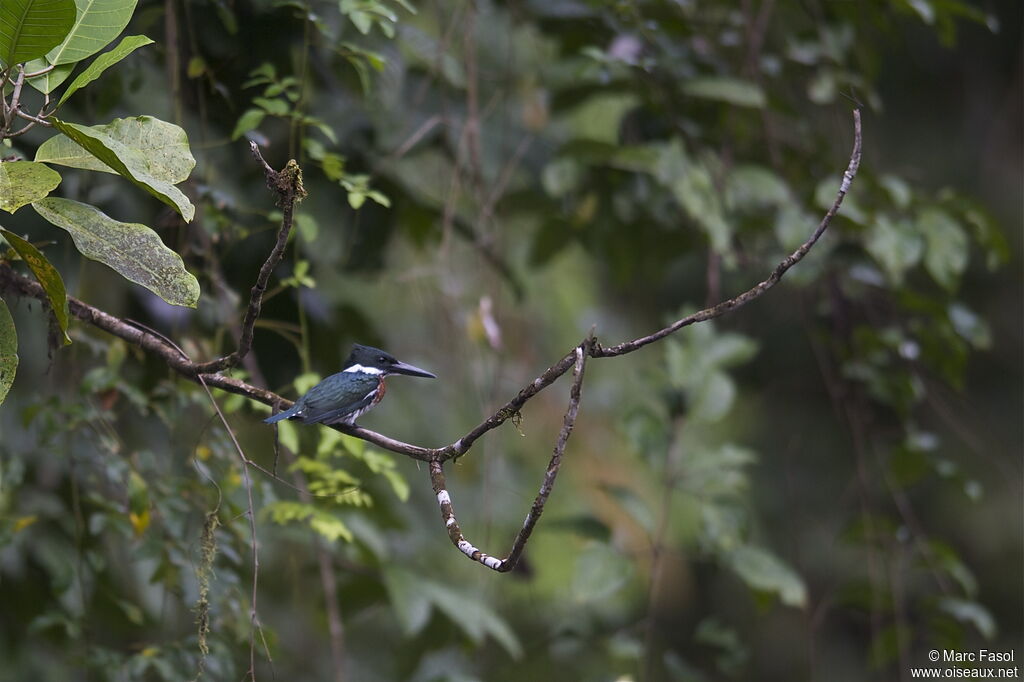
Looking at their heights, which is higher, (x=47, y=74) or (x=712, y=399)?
(x=47, y=74)

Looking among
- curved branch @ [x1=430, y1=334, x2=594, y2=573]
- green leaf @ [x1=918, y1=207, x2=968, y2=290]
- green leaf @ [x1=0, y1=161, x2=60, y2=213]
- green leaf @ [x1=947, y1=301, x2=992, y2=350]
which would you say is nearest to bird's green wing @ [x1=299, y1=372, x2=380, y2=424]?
curved branch @ [x1=430, y1=334, x2=594, y2=573]

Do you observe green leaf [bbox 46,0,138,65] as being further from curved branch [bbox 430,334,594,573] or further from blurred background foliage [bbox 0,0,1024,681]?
curved branch [bbox 430,334,594,573]

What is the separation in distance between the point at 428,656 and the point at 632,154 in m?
1.61

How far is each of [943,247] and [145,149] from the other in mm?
2239

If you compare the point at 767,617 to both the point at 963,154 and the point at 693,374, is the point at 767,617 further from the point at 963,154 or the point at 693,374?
the point at 963,154

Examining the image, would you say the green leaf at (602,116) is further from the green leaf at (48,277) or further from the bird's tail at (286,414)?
the green leaf at (48,277)

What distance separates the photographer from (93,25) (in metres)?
1.51

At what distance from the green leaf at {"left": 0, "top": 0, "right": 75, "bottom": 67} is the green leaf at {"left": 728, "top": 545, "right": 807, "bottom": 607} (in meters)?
2.09

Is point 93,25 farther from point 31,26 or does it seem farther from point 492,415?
point 492,415

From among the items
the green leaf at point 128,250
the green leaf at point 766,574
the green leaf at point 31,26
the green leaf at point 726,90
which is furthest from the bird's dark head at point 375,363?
the green leaf at point 726,90

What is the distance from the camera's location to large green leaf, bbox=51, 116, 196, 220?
4.29ft

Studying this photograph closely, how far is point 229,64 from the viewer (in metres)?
2.44

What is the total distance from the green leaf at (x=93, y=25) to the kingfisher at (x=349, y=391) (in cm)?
61

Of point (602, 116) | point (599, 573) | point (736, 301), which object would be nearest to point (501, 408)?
point (736, 301)
